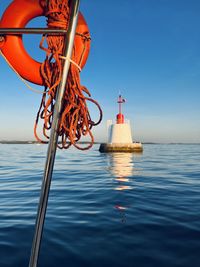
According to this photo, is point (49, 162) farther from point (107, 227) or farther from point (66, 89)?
point (107, 227)

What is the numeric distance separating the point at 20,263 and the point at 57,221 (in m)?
1.59

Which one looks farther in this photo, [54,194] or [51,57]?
[54,194]

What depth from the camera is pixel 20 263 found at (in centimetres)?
322

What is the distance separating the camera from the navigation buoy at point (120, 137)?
2680 cm

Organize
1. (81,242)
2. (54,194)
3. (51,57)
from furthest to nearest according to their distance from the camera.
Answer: (54,194) → (81,242) → (51,57)

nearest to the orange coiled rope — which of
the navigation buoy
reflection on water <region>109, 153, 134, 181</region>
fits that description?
reflection on water <region>109, 153, 134, 181</region>

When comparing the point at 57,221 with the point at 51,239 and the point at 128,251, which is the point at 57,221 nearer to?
the point at 51,239

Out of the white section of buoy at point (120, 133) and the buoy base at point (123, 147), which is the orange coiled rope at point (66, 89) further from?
the buoy base at point (123, 147)

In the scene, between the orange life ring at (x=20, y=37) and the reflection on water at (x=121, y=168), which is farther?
the reflection on water at (x=121, y=168)

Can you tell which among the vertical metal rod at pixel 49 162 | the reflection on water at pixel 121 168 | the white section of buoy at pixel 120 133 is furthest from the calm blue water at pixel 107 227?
the white section of buoy at pixel 120 133

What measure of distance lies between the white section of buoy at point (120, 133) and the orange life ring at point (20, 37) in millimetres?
23962

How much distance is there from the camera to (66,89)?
2568 millimetres

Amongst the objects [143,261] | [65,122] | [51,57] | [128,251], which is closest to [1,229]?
[128,251]

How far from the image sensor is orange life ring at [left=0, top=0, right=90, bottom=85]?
2.62 metres
